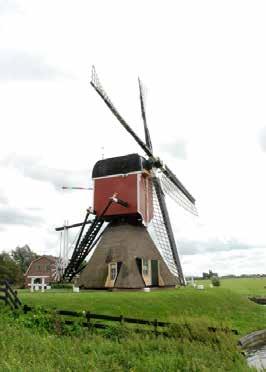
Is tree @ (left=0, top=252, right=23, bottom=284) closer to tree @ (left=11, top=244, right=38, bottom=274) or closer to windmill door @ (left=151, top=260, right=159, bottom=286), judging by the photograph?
tree @ (left=11, top=244, right=38, bottom=274)

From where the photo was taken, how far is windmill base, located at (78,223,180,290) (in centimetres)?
2434

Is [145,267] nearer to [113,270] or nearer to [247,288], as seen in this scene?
[113,270]

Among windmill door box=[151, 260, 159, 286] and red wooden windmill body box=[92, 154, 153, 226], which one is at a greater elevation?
red wooden windmill body box=[92, 154, 153, 226]

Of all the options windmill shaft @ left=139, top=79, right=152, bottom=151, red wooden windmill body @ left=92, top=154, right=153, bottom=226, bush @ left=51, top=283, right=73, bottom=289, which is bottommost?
bush @ left=51, top=283, right=73, bottom=289

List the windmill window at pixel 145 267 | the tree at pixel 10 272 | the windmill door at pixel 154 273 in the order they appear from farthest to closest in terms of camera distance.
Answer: the tree at pixel 10 272 < the windmill door at pixel 154 273 < the windmill window at pixel 145 267

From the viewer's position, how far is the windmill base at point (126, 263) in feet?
79.9

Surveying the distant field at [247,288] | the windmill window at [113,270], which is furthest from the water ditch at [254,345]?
the distant field at [247,288]

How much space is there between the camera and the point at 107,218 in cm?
2755

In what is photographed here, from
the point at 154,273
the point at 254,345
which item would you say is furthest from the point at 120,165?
the point at 254,345

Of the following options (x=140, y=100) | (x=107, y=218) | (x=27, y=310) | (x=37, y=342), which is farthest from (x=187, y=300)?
(x=140, y=100)

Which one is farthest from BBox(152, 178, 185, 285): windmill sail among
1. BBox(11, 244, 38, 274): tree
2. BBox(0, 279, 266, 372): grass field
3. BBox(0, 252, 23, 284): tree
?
BBox(11, 244, 38, 274): tree

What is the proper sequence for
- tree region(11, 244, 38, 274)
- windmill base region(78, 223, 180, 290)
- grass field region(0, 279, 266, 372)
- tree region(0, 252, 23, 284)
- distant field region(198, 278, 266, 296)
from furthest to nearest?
tree region(11, 244, 38, 274)
tree region(0, 252, 23, 284)
distant field region(198, 278, 266, 296)
windmill base region(78, 223, 180, 290)
grass field region(0, 279, 266, 372)

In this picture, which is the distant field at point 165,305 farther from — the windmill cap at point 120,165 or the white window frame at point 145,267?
the windmill cap at point 120,165

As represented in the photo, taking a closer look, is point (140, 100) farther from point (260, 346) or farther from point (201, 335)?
point (201, 335)
